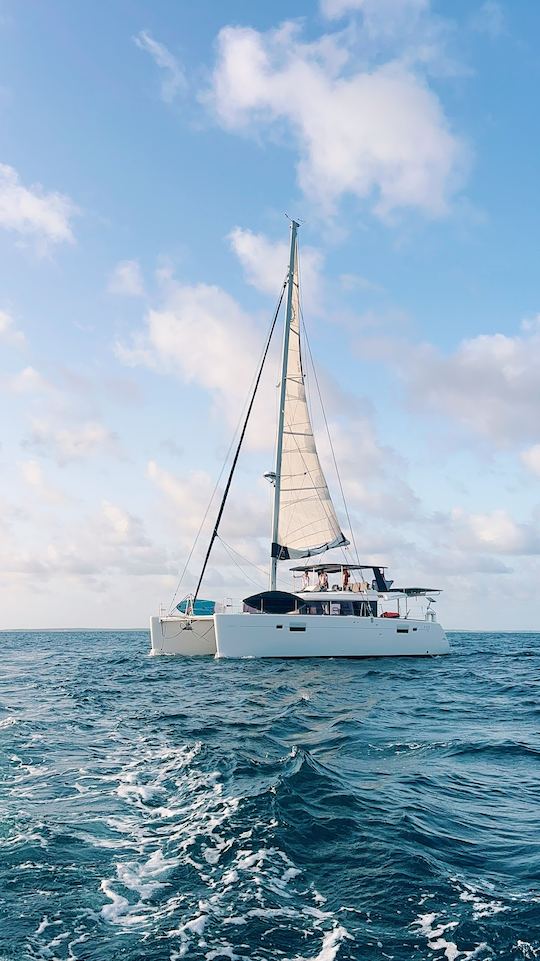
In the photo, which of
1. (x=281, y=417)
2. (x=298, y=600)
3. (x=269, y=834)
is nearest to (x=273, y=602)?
(x=298, y=600)

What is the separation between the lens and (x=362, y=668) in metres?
30.0

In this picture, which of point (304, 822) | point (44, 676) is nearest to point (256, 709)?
point (304, 822)

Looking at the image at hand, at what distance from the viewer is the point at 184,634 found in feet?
113

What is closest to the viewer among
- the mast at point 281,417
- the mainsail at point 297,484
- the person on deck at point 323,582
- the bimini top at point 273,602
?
the bimini top at point 273,602

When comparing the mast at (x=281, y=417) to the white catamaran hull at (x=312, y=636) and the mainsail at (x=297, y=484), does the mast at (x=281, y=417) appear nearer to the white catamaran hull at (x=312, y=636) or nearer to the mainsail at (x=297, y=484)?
the mainsail at (x=297, y=484)

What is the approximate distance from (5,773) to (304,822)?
20.8ft

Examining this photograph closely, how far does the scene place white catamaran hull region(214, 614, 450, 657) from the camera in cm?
3069

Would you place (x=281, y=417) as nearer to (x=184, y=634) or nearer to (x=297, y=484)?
(x=297, y=484)

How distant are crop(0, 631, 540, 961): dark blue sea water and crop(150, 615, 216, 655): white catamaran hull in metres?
15.1

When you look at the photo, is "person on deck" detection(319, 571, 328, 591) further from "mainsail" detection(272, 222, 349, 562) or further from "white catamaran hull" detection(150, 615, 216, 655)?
"white catamaran hull" detection(150, 615, 216, 655)

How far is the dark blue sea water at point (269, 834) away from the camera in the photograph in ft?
19.3

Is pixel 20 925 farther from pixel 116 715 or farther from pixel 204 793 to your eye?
pixel 116 715

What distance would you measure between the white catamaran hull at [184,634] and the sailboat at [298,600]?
6 cm

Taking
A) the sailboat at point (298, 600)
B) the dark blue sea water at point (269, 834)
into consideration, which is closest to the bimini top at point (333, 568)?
the sailboat at point (298, 600)
